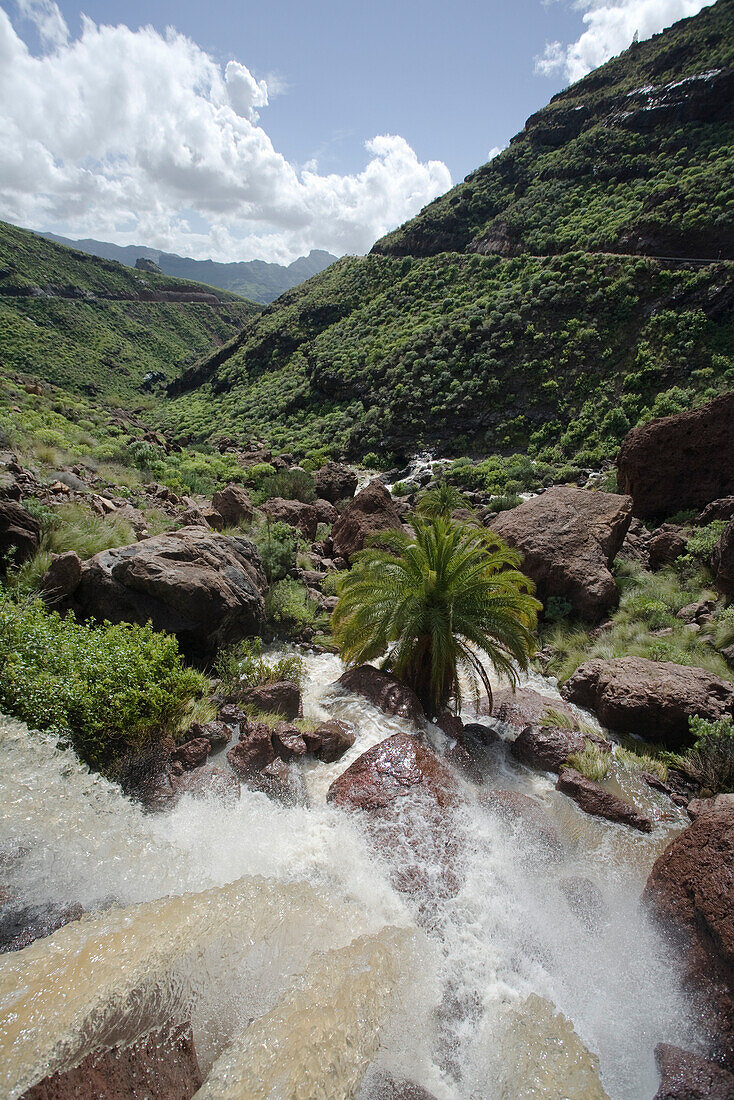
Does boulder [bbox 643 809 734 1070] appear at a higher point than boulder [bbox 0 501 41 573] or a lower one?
lower

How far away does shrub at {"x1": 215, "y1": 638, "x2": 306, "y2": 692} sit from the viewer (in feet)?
22.5

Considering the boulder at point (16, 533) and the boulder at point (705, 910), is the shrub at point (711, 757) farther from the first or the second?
the boulder at point (16, 533)

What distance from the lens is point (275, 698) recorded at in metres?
6.49

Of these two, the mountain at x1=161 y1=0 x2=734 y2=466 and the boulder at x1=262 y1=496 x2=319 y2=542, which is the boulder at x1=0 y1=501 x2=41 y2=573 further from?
the mountain at x1=161 y1=0 x2=734 y2=466

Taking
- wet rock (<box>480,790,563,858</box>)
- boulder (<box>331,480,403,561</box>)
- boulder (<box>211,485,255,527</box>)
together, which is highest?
boulder (<box>211,485,255,527</box>)

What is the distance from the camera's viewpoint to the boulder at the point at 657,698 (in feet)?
20.4

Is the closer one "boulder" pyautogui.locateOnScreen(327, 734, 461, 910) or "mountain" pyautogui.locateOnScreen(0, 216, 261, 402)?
"boulder" pyautogui.locateOnScreen(327, 734, 461, 910)

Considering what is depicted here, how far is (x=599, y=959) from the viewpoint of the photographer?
12.1 ft

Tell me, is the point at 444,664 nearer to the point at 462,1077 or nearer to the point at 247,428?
the point at 462,1077

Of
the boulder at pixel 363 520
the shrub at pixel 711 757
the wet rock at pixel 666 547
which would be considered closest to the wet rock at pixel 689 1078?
the shrub at pixel 711 757

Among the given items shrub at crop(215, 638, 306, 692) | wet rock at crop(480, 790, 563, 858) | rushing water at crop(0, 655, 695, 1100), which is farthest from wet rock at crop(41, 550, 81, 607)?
wet rock at crop(480, 790, 563, 858)

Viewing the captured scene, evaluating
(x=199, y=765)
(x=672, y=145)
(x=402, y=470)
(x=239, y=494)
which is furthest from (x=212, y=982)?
(x=672, y=145)

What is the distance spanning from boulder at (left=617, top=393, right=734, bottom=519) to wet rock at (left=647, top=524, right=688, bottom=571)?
6.56 feet

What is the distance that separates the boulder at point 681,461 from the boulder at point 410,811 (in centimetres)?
1137
